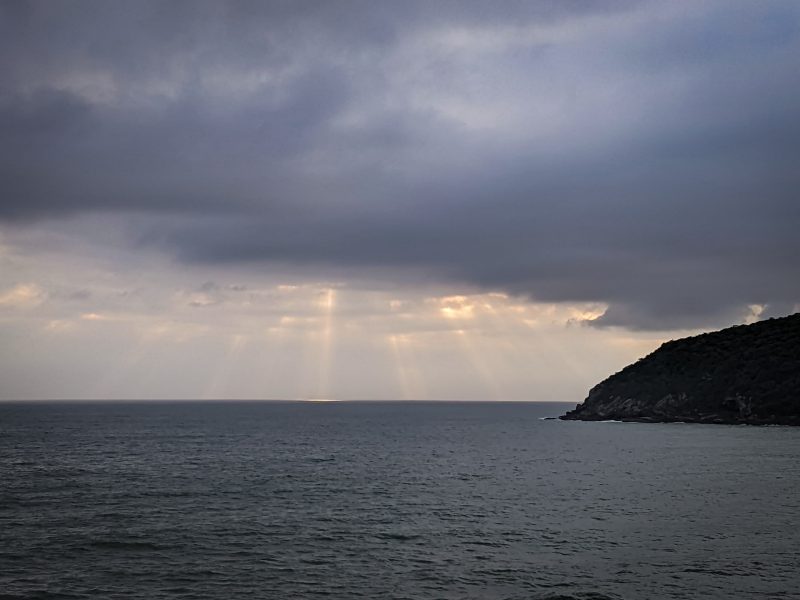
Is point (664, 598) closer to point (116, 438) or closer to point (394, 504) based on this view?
point (394, 504)

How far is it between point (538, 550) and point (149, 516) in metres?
34.0

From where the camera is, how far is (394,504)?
2586 inches

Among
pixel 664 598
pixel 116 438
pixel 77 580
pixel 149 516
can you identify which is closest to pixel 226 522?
pixel 149 516

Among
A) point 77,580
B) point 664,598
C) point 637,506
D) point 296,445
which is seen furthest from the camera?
point 296,445

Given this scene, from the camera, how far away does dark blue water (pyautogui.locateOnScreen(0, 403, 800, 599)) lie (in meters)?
37.8

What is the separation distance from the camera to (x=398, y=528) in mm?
53688

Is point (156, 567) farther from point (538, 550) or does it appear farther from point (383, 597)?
point (538, 550)

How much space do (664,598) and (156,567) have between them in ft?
101

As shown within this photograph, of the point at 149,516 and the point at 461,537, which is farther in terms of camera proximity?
the point at 149,516

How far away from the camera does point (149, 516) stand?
5678cm

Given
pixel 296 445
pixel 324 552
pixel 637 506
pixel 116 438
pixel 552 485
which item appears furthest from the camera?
pixel 116 438

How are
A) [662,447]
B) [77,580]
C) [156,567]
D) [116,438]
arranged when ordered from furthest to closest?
[116,438]
[662,447]
[156,567]
[77,580]

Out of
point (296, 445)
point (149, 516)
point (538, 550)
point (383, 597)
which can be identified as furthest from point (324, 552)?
point (296, 445)

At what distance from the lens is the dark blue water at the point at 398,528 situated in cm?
3778
